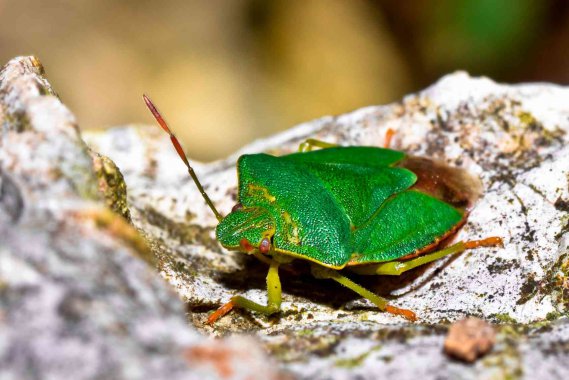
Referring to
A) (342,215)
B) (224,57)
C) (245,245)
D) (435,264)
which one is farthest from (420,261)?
(224,57)

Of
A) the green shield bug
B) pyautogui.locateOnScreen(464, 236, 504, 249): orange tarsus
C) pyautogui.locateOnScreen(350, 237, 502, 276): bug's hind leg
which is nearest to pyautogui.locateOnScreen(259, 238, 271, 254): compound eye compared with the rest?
the green shield bug

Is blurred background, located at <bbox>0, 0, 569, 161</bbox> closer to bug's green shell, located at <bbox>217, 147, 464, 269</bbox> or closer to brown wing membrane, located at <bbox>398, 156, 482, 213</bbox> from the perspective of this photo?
brown wing membrane, located at <bbox>398, 156, 482, 213</bbox>

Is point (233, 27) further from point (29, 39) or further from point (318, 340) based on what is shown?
point (318, 340)

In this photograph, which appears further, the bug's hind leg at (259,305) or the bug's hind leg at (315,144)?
the bug's hind leg at (315,144)

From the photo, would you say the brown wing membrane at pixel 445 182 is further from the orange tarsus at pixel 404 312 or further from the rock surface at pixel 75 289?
the rock surface at pixel 75 289

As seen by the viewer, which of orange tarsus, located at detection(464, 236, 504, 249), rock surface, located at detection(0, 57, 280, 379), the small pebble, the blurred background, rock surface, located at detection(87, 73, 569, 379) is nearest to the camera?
rock surface, located at detection(0, 57, 280, 379)

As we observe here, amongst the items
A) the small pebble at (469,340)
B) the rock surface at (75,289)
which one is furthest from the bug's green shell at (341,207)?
the rock surface at (75,289)

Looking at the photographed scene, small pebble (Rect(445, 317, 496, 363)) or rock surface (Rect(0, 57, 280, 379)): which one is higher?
rock surface (Rect(0, 57, 280, 379))
